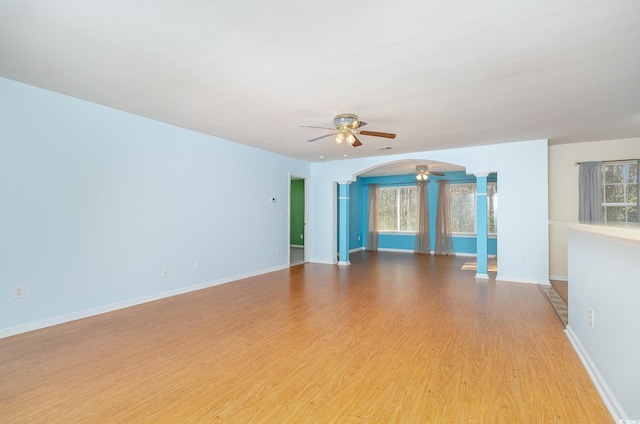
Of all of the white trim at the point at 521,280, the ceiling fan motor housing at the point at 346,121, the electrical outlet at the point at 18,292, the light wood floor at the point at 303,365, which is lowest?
the light wood floor at the point at 303,365

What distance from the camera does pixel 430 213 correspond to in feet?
31.5

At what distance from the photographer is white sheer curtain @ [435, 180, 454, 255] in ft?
30.4

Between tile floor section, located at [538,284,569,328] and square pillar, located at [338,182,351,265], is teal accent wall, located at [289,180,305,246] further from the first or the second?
tile floor section, located at [538,284,569,328]

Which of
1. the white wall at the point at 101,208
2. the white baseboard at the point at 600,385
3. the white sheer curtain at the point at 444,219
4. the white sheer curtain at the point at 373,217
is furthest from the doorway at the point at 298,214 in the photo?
the white baseboard at the point at 600,385

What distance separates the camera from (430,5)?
6.19ft

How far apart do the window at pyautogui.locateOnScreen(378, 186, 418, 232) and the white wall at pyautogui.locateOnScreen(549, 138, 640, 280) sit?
4.22 meters

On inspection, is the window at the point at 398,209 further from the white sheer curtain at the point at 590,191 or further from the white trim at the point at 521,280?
the white sheer curtain at the point at 590,191

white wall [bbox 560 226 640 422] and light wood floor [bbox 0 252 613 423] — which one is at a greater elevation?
white wall [bbox 560 226 640 422]

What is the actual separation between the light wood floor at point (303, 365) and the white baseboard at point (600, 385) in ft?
0.16

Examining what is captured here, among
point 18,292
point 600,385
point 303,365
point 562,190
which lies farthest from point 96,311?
point 562,190

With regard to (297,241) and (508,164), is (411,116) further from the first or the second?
(297,241)

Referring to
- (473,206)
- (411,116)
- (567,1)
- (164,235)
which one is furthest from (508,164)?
(164,235)

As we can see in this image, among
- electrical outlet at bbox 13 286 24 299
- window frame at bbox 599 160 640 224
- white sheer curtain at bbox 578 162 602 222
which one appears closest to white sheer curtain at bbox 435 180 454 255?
white sheer curtain at bbox 578 162 602 222

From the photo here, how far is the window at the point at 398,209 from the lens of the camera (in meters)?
10.0
